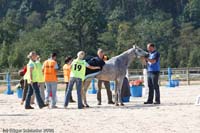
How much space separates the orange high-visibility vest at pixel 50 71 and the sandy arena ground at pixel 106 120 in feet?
3.33

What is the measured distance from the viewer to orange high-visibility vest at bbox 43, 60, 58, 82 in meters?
17.3

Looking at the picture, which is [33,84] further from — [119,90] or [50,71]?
[119,90]

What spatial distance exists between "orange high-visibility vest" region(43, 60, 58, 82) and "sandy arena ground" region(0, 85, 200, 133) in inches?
40.0

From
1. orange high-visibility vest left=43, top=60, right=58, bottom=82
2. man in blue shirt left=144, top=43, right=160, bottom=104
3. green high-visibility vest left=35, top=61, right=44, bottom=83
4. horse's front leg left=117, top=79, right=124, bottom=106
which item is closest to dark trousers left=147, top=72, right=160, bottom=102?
man in blue shirt left=144, top=43, right=160, bottom=104

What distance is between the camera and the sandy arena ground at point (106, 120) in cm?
1198

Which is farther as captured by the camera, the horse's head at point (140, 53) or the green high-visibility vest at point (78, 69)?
the horse's head at point (140, 53)

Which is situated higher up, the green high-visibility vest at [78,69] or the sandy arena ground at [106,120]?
the green high-visibility vest at [78,69]

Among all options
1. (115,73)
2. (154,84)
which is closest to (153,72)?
(154,84)

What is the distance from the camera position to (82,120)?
1357 centimetres

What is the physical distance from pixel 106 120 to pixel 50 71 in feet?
14.4

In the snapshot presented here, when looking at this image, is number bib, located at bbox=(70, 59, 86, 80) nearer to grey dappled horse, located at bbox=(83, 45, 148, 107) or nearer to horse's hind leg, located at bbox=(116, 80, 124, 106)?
grey dappled horse, located at bbox=(83, 45, 148, 107)

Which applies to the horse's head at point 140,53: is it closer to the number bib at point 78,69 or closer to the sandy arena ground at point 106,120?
the sandy arena ground at point 106,120

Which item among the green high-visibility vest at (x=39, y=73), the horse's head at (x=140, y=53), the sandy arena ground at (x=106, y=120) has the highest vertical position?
the horse's head at (x=140, y=53)

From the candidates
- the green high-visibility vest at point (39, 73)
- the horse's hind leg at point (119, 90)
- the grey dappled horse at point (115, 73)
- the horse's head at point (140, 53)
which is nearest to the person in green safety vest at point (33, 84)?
the green high-visibility vest at point (39, 73)
